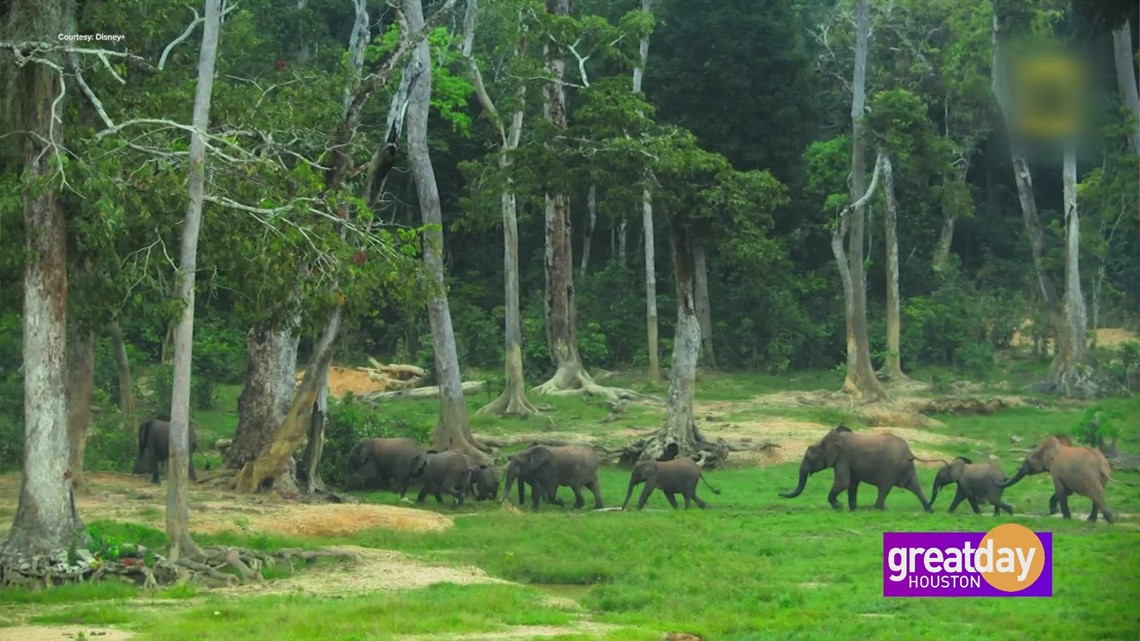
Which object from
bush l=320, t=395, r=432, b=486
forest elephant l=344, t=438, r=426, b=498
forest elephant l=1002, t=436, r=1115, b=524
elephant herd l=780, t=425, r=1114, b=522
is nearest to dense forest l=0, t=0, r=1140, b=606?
bush l=320, t=395, r=432, b=486

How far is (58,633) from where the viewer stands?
11961 mm

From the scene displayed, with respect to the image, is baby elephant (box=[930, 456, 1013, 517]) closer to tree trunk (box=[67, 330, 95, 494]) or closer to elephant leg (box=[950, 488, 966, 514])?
elephant leg (box=[950, 488, 966, 514])

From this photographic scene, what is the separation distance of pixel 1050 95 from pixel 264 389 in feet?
42.8

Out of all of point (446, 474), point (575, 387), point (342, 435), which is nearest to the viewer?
point (446, 474)

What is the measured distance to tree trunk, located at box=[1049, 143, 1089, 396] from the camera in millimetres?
37562

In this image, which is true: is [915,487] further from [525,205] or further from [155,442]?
[525,205]

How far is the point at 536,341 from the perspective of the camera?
41.2 metres

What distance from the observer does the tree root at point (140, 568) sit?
14211 millimetres

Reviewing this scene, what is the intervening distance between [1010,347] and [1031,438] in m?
16.2

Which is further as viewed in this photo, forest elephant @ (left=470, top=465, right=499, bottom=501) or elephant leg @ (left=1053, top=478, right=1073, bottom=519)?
forest elephant @ (left=470, top=465, right=499, bottom=501)

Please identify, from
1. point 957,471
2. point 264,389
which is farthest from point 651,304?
point 957,471

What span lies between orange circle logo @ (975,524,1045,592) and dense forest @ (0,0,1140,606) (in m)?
5.21

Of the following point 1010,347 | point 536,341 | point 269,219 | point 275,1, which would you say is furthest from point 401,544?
point 1010,347

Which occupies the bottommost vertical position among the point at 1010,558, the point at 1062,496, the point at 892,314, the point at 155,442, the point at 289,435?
the point at 1010,558
